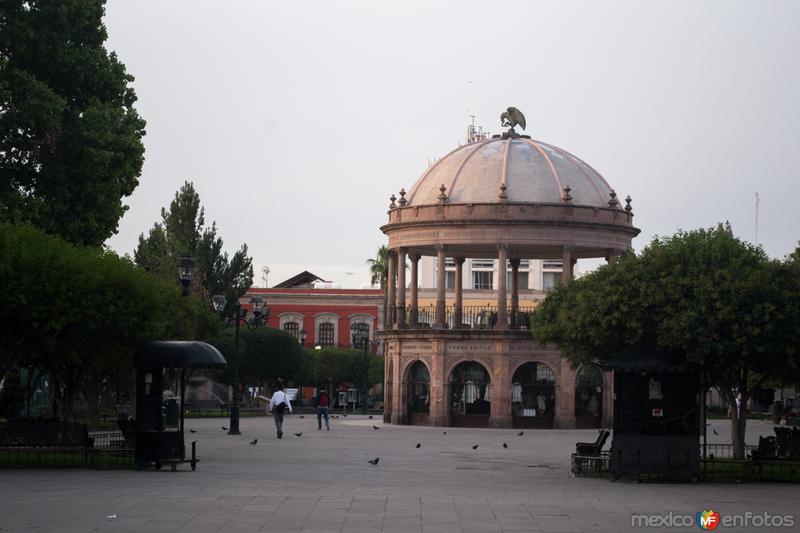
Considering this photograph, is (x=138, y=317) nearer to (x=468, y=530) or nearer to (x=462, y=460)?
(x=462, y=460)

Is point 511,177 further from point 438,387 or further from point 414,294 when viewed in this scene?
point 438,387

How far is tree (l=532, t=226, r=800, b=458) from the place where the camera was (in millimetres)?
27422

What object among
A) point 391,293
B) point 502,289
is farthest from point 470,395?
point 391,293

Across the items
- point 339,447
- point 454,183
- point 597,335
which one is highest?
point 454,183

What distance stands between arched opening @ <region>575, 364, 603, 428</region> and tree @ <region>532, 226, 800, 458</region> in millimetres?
24594

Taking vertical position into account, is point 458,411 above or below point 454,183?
below

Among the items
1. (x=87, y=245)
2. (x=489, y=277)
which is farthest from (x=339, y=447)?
(x=489, y=277)

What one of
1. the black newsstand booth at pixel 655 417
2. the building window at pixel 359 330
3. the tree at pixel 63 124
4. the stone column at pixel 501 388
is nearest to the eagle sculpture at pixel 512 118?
the stone column at pixel 501 388

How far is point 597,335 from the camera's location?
3048cm

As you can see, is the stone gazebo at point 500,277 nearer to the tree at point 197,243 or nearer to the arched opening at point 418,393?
the arched opening at point 418,393

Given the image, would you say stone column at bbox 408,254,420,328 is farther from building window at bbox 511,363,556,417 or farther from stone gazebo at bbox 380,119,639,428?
building window at bbox 511,363,556,417

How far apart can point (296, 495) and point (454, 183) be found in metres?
36.9

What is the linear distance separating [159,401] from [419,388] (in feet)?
104

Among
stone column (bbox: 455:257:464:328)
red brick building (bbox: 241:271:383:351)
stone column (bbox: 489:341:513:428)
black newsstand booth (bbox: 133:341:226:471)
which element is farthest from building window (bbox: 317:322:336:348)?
black newsstand booth (bbox: 133:341:226:471)
